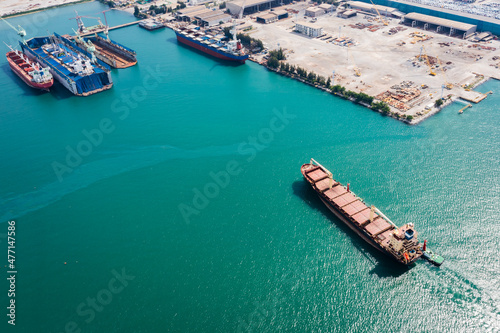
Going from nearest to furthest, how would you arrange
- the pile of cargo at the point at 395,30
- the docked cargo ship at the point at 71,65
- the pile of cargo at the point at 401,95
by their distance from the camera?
the pile of cargo at the point at 401,95
the docked cargo ship at the point at 71,65
the pile of cargo at the point at 395,30

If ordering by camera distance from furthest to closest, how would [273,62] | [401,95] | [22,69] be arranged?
[22,69] < [273,62] < [401,95]

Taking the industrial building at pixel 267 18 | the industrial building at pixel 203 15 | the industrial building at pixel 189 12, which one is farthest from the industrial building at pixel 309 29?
the industrial building at pixel 189 12

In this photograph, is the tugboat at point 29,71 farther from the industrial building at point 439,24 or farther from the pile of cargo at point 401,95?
the industrial building at point 439,24

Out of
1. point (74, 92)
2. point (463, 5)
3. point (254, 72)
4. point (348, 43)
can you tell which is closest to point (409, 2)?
point (463, 5)

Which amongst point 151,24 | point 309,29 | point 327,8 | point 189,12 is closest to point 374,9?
point 327,8

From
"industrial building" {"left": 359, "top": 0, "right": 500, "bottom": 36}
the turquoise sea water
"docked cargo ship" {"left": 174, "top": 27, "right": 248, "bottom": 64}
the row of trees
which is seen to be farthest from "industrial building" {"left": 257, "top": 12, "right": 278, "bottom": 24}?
the turquoise sea water

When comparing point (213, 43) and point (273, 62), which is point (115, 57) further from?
point (273, 62)

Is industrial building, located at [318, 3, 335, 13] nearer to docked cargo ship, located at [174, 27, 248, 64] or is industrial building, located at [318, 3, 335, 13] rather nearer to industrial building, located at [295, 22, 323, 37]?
industrial building, located at [295, 22, 323, 37]
